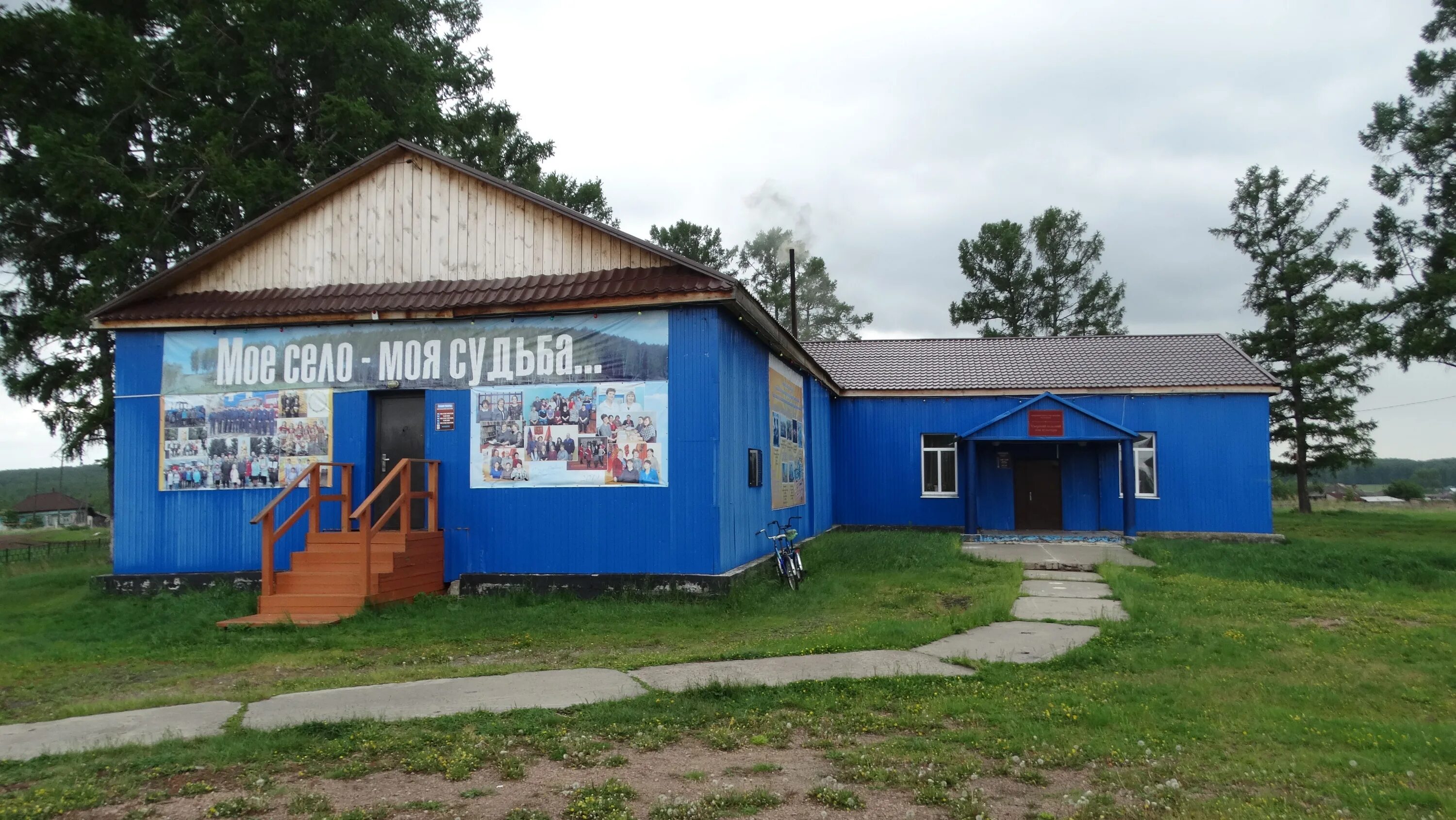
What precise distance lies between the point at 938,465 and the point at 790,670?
18.0 m

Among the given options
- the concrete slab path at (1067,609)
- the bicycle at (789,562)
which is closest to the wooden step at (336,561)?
the bicycle at (789,562)

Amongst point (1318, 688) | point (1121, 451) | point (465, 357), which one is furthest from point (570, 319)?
point (1121, 451)

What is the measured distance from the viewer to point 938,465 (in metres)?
25.2

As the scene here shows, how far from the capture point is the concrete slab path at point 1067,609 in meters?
10.8

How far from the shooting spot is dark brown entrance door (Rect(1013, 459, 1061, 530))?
2444 cm

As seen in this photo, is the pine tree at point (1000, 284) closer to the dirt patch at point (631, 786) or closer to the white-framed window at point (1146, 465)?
the white-framed window at point (1146, 465)

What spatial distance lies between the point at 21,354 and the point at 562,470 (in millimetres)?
19623

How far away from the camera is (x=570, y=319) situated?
12.8 meters

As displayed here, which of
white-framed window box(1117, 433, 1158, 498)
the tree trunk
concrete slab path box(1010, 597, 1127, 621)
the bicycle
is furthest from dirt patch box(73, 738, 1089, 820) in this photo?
the tree trunk

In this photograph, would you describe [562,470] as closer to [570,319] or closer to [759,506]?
[570,319]

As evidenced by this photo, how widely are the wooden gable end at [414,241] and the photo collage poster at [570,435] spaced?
1.74 m

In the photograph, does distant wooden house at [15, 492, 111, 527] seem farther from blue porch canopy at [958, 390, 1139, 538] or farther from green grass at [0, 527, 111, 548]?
blue porch canopy at [958, 390, 1139, 538]

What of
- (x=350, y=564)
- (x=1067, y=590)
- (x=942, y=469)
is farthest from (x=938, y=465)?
(x=350, y=564)

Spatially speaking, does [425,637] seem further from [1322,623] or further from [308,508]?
[1322,623]
